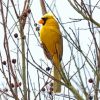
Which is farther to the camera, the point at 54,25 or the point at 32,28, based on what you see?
the point at 54,25

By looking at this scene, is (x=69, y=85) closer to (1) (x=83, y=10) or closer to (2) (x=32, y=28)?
(1) (x=83, y=10)

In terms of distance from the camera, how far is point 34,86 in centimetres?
265

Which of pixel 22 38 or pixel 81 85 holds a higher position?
pixel 22 38

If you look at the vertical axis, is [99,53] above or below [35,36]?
below

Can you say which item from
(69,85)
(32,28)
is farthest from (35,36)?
(69,85)

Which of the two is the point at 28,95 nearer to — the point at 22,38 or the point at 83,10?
the point at 22,38

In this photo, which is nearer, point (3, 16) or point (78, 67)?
point (3, 16)

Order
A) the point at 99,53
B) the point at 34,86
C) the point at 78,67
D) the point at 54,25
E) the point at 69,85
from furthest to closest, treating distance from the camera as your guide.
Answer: the point at 54,25 → the point at 34,86 → the point at 78,67 → the point at 99,53 → the point at 69,85

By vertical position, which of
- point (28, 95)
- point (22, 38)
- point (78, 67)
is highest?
point (22, 38)

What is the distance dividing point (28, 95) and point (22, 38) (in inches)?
14.8

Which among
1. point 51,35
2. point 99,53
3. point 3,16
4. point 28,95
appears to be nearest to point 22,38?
point 3,16

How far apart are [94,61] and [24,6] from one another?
612 millimetres

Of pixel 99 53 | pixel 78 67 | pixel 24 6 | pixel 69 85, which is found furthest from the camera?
pixel 78 67

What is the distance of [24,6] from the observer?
2229 mm
